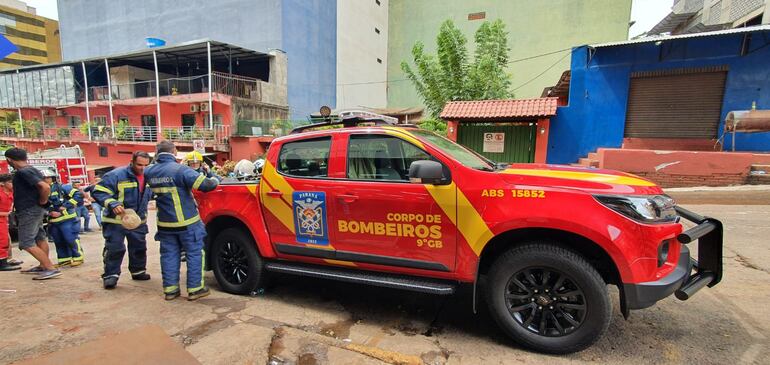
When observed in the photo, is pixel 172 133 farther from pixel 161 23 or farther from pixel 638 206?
pixel 638 206

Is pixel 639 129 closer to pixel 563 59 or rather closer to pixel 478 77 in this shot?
pixel 478 77

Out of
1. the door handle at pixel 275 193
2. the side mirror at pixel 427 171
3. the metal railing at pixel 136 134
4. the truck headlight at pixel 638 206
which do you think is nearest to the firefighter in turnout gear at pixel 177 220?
the door handle at pixel 275 193

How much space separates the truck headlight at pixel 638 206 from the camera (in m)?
2.65

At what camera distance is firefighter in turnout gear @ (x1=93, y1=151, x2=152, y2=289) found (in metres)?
4.41

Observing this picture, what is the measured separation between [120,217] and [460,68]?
1501cm

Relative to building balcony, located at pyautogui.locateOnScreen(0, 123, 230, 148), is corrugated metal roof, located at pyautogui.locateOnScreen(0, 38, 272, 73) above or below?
above

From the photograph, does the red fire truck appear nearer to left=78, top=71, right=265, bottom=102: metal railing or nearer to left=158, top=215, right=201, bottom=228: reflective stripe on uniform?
left=158, top=215, right=201, bottom=228: reflective stripe on uniform

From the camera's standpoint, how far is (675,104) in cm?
1091

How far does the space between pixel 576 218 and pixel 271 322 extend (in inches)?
107

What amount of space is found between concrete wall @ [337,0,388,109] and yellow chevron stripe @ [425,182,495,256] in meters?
26.4

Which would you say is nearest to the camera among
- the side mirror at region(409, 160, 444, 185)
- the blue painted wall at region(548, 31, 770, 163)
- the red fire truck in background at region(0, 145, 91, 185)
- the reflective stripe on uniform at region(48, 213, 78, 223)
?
the side mirror at region(409, 160, 444, 185)

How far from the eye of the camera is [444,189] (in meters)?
3.11

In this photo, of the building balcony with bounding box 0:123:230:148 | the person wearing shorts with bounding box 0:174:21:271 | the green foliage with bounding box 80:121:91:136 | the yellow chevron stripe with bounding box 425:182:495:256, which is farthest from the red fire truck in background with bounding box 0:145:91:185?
the green foliage with bounding box 80:121:91:136

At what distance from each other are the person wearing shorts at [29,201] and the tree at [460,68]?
47.5 ft
